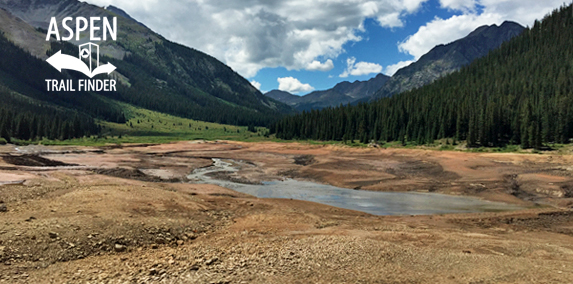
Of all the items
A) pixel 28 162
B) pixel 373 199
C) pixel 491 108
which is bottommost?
pixel 373 199

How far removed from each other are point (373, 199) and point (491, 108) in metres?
75.2

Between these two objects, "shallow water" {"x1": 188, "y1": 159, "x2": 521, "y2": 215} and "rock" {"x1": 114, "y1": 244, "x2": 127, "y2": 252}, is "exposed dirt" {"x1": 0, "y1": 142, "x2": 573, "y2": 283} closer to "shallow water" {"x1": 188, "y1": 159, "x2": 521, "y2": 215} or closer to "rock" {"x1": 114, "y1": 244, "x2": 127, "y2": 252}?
"rock" {"x1": 114, "y1": 244, "x2": 127, "y2": 252}

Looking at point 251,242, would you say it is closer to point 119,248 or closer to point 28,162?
point 119,248

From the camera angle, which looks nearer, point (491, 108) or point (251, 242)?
point (251, 242)

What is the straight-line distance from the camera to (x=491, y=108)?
88.0m

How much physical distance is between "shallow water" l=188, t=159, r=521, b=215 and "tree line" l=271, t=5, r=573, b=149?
56.6 meters

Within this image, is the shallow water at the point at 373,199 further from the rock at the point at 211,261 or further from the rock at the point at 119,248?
the rock at the point at 119,248

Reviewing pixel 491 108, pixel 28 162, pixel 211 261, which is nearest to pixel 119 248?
pixel 211 261

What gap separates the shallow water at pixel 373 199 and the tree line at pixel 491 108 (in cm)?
5656

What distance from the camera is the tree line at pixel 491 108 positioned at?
82.8 m

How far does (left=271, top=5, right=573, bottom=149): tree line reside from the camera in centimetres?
8275

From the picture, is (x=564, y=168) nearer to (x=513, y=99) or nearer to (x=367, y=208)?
(x=367, y=208)

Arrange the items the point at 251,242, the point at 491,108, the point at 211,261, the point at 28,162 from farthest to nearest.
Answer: the point at 491,108, the point at 28,162, the point at 251,242, the point at 211,261

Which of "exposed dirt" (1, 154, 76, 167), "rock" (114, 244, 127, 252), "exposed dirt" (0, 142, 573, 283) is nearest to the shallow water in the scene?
"exposed dirt" (0, 142, 573, 283)
